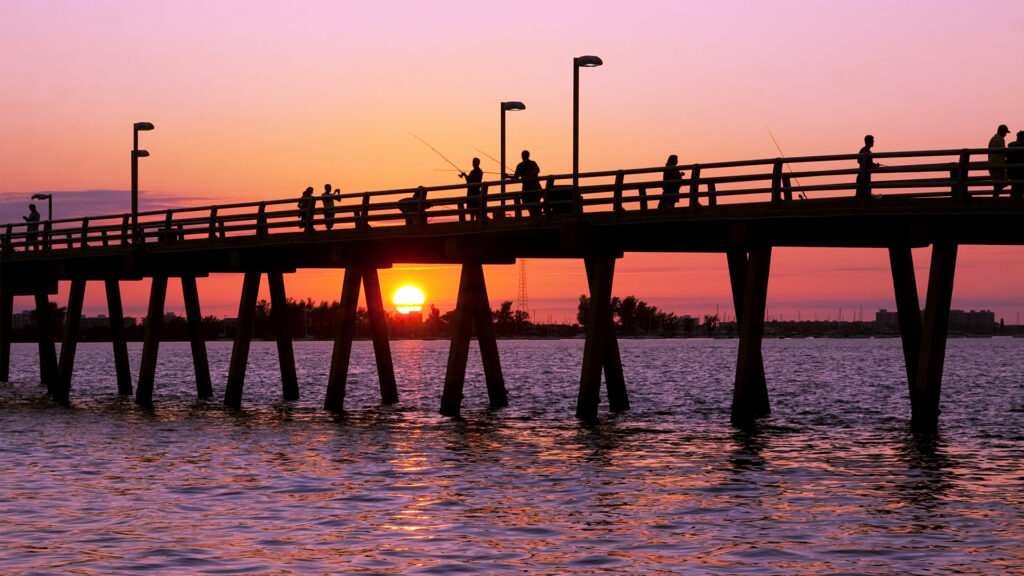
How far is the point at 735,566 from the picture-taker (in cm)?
1595

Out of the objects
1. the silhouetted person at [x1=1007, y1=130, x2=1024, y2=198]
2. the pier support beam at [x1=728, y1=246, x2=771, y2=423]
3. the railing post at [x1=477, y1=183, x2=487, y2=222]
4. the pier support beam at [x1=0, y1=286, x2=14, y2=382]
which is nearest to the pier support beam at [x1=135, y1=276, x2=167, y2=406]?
the pier support beam at [x1=0, y1=286, x2=14, y2=382]

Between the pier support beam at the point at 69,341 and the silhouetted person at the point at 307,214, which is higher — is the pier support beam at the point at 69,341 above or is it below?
below

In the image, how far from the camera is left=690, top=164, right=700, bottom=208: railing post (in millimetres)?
29906

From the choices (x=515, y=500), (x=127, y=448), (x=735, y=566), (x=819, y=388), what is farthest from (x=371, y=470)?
(x=819, y=388)

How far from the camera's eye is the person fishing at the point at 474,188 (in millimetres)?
33969

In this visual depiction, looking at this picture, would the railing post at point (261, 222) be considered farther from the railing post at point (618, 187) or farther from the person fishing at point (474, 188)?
→ the railing post at point (618, 187)

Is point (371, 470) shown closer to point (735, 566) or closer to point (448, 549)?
point (448, 549)

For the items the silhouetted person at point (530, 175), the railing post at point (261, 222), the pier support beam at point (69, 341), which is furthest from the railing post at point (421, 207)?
the pier support beam at point (69, 341)

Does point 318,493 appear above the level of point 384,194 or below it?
below

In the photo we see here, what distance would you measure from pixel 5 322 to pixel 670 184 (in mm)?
36625

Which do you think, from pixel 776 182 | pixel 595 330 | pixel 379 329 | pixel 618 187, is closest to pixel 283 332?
pixel 379 329

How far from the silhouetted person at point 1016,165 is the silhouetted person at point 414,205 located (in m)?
14.3

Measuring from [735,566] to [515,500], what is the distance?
594 centimetres

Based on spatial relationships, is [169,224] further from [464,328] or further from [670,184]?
[670,184]
